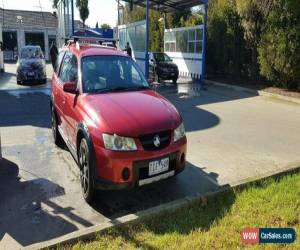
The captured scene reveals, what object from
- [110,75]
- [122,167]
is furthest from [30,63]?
[122,167]

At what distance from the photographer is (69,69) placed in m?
6.20

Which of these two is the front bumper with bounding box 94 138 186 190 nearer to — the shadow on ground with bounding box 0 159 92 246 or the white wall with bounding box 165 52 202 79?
the shadow on ground with bounding box 0 159 92 246

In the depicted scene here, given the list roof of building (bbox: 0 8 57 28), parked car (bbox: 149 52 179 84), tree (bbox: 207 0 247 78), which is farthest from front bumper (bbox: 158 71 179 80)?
roof of building (bbox: 0 8 57 28)

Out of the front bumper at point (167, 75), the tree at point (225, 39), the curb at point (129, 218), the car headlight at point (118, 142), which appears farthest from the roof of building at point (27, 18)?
the curb at point (129, 218)

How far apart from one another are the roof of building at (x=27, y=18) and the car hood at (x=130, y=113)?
40267mm

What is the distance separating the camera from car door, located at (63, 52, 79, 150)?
527 cm

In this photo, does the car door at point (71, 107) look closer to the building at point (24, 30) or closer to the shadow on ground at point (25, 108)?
the shadow on ground at point (25, 108)

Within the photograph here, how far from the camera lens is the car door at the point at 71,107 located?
527 centimetres

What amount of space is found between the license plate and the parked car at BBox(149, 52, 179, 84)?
13.3 metres

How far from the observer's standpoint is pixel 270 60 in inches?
540

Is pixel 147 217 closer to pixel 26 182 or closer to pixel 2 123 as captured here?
pixel 26 182

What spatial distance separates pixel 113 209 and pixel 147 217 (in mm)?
635

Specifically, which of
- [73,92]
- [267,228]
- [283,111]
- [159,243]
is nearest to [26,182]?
[73,92]

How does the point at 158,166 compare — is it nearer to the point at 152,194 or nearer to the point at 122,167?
the point at 122,167
